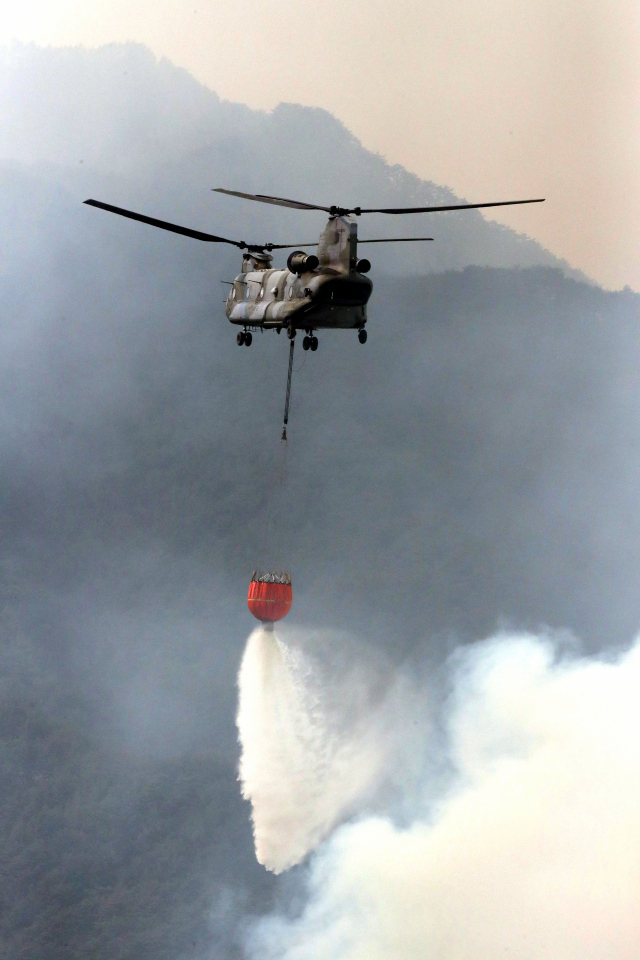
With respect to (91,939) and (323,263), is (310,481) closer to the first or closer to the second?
(91,939)

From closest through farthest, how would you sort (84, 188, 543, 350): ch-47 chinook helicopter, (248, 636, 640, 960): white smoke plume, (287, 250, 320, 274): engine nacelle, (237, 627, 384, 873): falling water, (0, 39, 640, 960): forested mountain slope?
(84, 188, 543, 350): ch-47 chinook helicopter
(287, 250, 320, 274): engine nacelle
(237, 627, 384, 873): falling water
(248, 636, 640, 960): white smoke plume
(0, 39, 640, 960): forested mountain slope

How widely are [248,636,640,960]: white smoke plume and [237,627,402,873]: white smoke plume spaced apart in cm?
182

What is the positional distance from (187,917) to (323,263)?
41.1 metres

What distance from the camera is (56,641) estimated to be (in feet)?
198

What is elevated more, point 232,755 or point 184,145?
point 184,145

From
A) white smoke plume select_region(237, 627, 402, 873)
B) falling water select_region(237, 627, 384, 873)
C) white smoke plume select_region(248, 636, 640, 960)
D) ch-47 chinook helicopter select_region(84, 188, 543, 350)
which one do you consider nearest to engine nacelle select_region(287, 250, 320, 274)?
ch-47 chinook helicopter select_region(84, 188, 543, 350)

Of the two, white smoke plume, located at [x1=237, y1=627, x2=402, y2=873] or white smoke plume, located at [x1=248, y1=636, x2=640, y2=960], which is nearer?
white smoke plume, located at [x1=237, y1=627, x2=402, y2=873]

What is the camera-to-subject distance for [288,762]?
37812mm

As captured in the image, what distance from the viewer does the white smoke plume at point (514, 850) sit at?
37719 mm

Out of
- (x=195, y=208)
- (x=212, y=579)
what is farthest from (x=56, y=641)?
(x=195, y=208)

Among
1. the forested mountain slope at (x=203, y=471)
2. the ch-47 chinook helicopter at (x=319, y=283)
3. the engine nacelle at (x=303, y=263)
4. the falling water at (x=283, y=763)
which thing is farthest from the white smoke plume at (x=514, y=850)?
the engine nacelle at (x=303, y=263)

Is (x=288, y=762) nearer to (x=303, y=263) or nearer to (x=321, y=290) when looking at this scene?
(x=321, y=290)

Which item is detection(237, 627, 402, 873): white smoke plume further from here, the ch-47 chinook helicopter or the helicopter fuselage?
the ch-47 chinook helicopter

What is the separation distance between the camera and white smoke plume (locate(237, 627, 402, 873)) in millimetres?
36594
